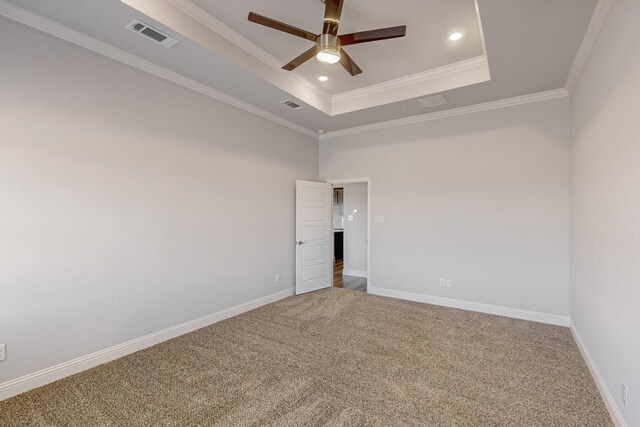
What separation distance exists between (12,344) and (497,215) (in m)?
5.49

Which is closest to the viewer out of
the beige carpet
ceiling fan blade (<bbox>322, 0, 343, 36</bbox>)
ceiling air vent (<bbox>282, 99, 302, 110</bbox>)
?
the beige carpet

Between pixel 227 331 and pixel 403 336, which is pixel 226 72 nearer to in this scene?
pixel 227 331

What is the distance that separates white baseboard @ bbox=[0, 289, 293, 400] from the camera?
235 cm

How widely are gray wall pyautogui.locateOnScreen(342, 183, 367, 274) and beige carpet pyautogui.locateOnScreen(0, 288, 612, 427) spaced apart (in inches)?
121

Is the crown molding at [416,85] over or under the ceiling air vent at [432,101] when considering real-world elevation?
over

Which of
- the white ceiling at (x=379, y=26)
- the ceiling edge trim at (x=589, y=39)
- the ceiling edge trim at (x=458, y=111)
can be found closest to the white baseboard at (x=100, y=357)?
the white ceiling at (x=379, y=26)

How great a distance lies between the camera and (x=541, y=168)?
12.8 feet

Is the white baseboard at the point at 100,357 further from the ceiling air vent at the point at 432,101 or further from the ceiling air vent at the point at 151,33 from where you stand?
the ceiling air vent at the point at 432,101

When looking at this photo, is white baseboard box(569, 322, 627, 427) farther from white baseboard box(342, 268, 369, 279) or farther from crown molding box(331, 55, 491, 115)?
white baseboard box(342, 268, 369, 279)

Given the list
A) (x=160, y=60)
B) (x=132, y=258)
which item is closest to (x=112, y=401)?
(x=132, y=258)

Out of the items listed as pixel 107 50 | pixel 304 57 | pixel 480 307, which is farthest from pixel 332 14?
pixel 480 307

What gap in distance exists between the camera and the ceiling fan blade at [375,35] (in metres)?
2.26

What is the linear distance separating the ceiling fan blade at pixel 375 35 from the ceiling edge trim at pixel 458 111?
2.51 metres

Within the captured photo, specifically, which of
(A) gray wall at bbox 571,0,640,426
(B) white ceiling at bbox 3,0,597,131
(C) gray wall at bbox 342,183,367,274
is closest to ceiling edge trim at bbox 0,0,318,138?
(B) white ceiling at bbox 3,0,597,131
